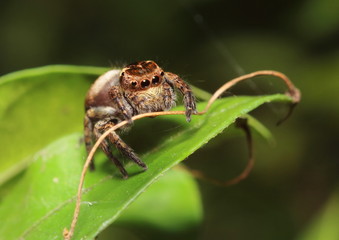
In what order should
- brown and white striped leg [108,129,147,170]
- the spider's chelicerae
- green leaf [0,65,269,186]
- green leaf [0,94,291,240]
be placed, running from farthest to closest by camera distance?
green leaf [0,65,269,186] < the spider's chelicerae < brown and white striped leg [108,129,147,170] < green leaf [0,94,291,240]

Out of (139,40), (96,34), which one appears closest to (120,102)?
(139,40)

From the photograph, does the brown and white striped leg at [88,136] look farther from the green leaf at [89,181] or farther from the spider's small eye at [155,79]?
the spider's small eye at [155,79]

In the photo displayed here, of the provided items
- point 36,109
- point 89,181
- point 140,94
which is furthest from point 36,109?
point 140,94

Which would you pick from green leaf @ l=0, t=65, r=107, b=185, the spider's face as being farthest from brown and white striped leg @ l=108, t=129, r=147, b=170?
green leaf @ l=0, t=65, r=107, b=185

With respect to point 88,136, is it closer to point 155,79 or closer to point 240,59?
point 155,79

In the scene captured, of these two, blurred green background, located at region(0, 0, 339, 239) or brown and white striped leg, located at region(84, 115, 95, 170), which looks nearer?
brown and white striped leg, located at region(84, 115, 95, 170)

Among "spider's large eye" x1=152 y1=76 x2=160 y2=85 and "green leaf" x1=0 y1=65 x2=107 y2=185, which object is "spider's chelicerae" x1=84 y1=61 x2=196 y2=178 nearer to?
"spider's large eye" x1=152 y1=76 x2=160 y2=85
